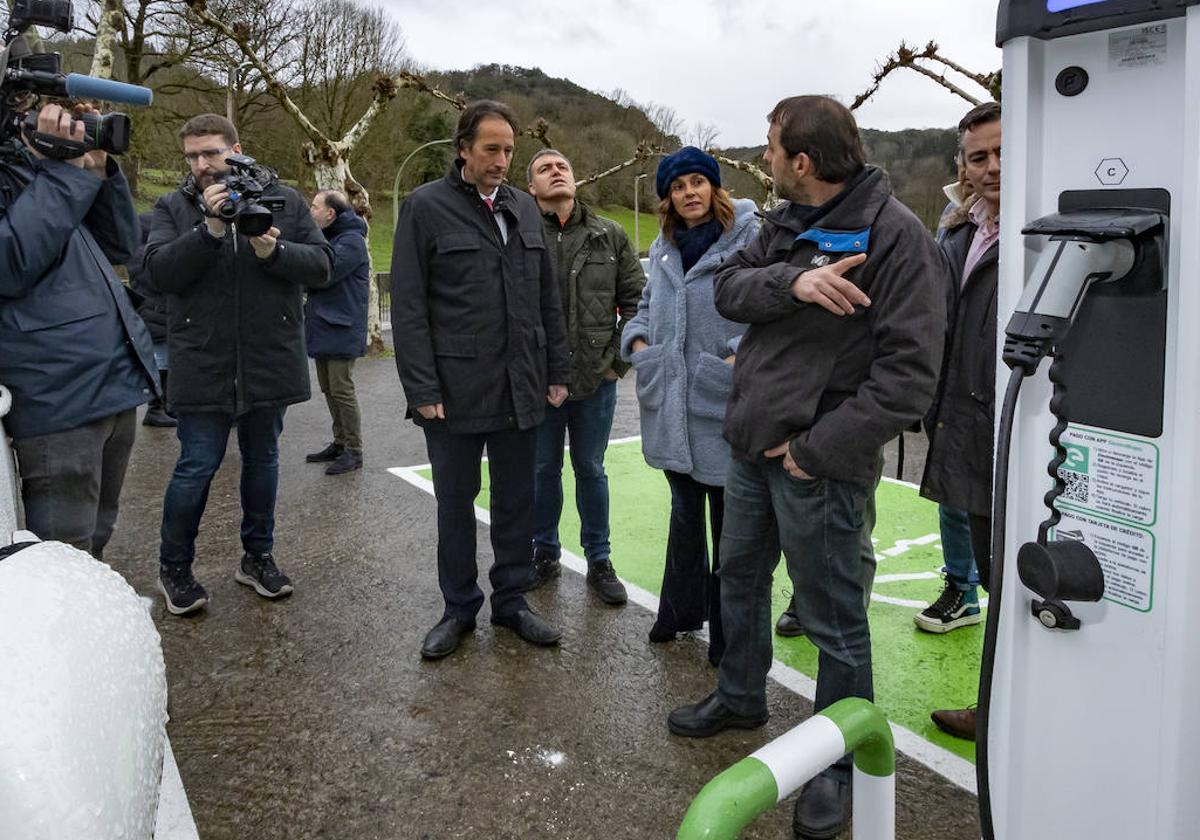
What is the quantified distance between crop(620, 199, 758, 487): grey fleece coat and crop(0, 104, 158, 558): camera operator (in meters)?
1.91

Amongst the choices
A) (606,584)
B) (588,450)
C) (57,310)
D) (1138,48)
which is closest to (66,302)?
(57,310)

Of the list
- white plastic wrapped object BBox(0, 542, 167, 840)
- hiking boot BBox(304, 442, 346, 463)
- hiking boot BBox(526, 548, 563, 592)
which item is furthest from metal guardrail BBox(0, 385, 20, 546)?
hiking boot BBox(304, 442, 346, 463)

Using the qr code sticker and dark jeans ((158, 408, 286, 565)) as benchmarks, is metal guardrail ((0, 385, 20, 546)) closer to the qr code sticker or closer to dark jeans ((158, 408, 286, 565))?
dark jeans ((158, 408, 286, 565))

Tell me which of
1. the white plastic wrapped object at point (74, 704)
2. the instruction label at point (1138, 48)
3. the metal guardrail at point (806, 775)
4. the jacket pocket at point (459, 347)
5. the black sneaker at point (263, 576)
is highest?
the instruction label at point (1138, 48)

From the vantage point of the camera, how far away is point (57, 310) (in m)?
3.10

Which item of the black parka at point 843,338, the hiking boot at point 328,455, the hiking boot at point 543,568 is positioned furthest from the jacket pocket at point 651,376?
the hiking boot at point 328,455

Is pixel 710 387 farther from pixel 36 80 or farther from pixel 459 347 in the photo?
pixel 36 80

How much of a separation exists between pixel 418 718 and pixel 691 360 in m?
1.64

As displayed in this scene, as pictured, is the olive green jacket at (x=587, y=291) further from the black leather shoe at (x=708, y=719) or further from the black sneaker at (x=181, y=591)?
the black sneaker at (x=181, y=591)

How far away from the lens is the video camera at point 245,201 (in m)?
3.67

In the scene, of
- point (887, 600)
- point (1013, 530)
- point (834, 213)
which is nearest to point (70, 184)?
point (834, 213)

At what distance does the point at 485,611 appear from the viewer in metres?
4.28

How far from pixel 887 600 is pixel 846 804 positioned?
73.1 inches

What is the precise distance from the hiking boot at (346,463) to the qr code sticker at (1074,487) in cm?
594
